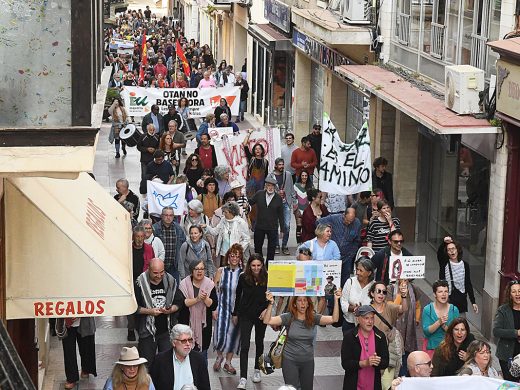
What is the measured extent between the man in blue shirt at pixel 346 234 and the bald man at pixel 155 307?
3594mm

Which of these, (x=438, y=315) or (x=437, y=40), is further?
(x=437, y=40)

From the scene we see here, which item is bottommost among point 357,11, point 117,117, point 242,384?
point 117,117

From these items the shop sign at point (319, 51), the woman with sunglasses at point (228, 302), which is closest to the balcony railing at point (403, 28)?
the shop sign at point (319, 51)

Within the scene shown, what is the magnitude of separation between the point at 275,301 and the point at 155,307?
4.14 feet

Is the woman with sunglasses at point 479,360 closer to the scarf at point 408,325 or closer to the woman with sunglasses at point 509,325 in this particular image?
the woman with sunglasses at point 509,325

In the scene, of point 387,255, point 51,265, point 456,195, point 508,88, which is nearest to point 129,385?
point 51,265

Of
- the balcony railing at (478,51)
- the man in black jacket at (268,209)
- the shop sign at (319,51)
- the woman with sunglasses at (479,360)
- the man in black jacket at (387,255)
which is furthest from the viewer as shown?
the shop sign at (319,51)

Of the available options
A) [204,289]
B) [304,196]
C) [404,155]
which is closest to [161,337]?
[204,289]

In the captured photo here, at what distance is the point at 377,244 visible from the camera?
15250mm

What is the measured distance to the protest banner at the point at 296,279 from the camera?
37.9ft

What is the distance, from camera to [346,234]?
50.3 feet

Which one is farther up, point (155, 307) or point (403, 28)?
point (403, 28)

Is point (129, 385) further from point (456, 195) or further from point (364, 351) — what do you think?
point (456, 195)

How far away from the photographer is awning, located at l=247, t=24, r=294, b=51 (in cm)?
3133
